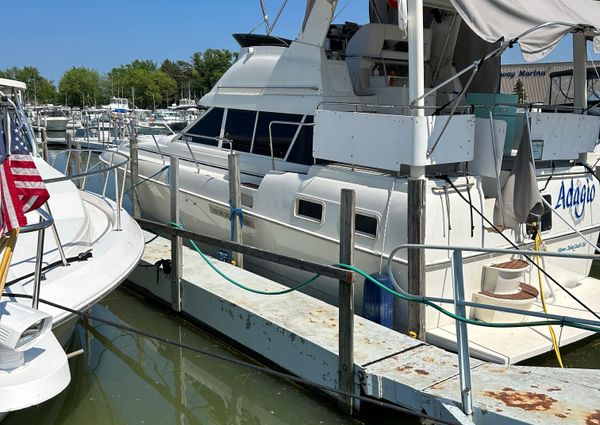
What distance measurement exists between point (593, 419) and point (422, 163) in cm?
284

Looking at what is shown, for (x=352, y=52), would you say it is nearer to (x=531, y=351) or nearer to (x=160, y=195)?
(x=160, y=195)

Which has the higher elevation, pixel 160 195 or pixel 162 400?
pixel 160 195

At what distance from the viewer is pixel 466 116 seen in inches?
244

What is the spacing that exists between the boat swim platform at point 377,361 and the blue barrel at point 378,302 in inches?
9.3

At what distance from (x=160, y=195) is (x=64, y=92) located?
71.2 m

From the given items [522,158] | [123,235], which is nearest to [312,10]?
[522,158]

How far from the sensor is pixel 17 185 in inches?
147

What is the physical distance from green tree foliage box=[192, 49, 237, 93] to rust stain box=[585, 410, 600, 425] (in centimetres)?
7303

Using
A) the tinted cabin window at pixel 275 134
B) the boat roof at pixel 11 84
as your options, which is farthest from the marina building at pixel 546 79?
the boat roof at pixel 11 84

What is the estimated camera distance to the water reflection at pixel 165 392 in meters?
5.21

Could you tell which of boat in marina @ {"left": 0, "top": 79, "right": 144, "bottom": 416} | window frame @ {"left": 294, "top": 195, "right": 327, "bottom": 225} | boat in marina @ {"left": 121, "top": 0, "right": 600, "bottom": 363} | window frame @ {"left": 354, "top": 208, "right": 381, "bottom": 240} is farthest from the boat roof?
window frame @ {"left": 354, "top": 208, "right": 381, "bottom": 240}

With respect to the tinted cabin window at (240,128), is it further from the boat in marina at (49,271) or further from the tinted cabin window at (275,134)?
the boat in marina at (49,271)

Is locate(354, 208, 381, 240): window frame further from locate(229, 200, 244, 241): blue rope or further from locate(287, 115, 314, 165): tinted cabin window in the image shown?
locate(229, 200, 244, 241): blue rope

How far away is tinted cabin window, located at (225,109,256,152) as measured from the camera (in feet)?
28.6
